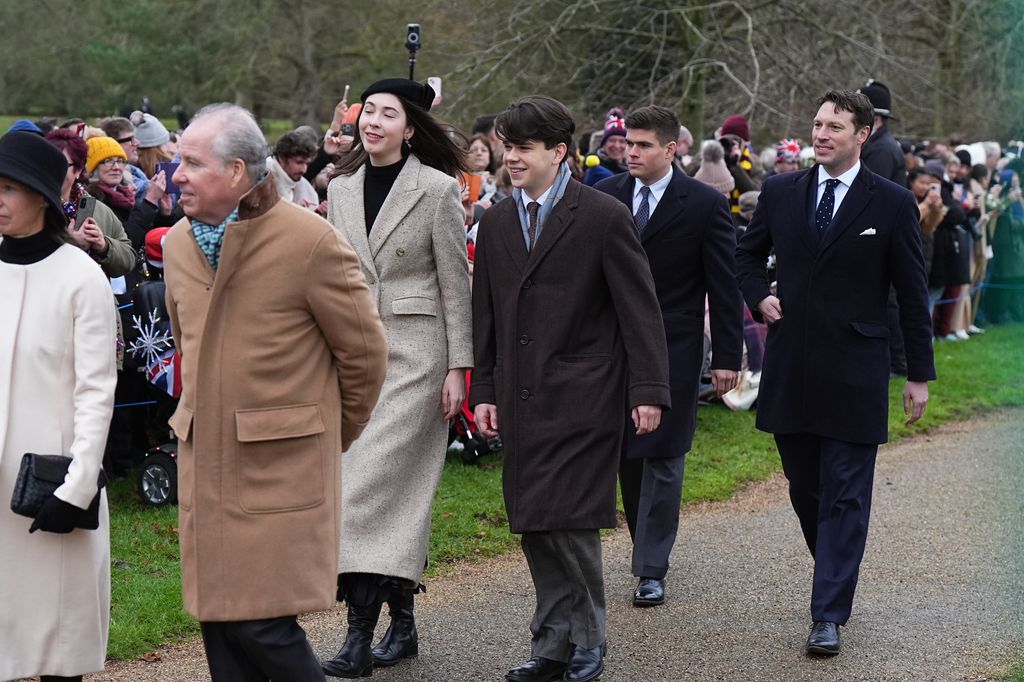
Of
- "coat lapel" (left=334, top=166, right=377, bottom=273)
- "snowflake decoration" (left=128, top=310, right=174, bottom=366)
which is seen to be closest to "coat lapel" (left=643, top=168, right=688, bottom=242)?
"coat lapel" (left=334, top=166, right=377, bottom=273)

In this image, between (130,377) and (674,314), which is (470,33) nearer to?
(130,377)

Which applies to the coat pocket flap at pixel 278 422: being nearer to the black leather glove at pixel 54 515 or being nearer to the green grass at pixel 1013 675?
the black leather glove at pixel 54 515

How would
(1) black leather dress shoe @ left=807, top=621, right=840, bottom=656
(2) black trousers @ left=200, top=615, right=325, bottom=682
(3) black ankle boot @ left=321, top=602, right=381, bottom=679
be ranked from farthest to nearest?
1. (1) black leather dress shoe @ left=807, top=621, right=840, bottom=656
2. (3) black ankle boot @ left=321, top=602, right=381, bottom=679
3. (2) black trousers @ left=200, top=615, right=325, bottom=682

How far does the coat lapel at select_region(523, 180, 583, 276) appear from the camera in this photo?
16.4 feet

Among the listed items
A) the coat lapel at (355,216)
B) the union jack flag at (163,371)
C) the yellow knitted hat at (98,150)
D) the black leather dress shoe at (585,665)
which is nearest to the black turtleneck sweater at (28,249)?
the coat lapel at (355,216)

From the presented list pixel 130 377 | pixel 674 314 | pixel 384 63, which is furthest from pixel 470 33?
pixel 674 314

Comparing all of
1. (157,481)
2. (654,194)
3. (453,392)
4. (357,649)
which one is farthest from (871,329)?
(157,481)

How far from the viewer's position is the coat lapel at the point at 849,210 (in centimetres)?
555

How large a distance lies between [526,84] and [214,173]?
16.8 metres

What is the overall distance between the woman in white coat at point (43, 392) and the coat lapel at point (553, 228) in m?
1.60

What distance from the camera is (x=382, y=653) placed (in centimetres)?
521

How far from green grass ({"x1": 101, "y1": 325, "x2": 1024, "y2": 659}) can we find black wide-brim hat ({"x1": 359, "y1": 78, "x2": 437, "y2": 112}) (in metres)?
2.27

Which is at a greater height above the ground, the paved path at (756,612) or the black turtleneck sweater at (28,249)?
the black turtleneck sweater at (28,249)

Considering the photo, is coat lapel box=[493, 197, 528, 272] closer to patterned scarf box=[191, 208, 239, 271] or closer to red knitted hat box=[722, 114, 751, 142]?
patterned scarf box=[191, 208, 239, 271]
